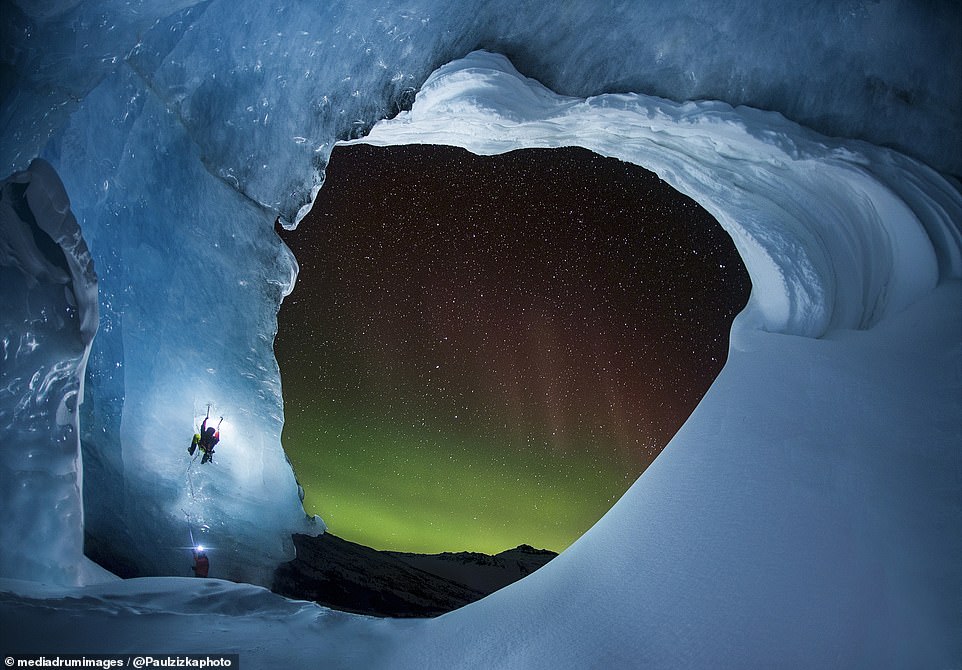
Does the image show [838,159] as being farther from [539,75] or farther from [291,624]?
[291,624]

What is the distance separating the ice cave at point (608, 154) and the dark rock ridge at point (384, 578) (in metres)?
2.30

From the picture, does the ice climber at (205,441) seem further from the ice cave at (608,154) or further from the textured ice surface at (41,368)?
the textured ice surface at (41,368)

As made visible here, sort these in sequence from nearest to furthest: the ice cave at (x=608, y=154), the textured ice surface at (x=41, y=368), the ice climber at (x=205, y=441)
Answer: the ice cave at (x=608, y=154), the textured ice surface at (x=41, y=368), the ice climber at (x=205, y=441)

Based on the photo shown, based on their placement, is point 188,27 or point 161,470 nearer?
point 188,27

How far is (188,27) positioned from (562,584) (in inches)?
213

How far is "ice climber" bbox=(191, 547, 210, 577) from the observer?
23.3 ft

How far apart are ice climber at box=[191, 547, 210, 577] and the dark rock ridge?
3.45 ft

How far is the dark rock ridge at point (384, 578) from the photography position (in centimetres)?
845

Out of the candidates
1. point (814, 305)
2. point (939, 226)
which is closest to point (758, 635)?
point (814, 305)

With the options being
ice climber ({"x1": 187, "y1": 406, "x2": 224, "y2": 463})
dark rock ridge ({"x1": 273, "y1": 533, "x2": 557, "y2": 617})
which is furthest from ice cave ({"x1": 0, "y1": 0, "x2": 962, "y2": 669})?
dark rock ridge ({"x1": 273, "y1": 533, "x2": 557, "y2": 617})

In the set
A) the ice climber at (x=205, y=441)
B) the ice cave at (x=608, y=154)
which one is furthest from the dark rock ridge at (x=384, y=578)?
the ice cave at (x=608, y=154)

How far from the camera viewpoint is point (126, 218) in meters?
6.16

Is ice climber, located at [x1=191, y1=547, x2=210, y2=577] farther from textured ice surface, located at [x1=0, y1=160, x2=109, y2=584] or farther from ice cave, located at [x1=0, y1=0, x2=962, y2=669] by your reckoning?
textured ice surface, located at [x1=0, y1=160, x2=109, y2=584]

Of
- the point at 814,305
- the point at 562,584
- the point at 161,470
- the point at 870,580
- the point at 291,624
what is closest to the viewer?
the point at 870,580
